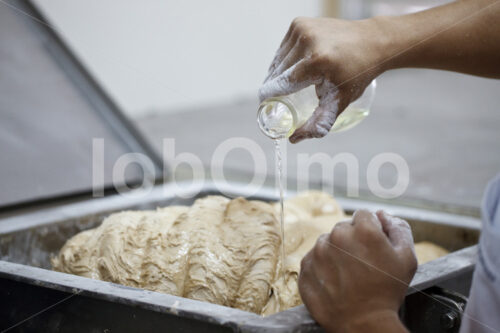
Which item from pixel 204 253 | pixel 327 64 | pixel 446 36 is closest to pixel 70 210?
pixel 204 253

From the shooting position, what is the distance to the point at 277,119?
1.19 m

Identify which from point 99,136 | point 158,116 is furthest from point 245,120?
point 99,136

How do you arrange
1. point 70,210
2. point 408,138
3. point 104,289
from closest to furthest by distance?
point 104,289
point 70,210
point 408,138

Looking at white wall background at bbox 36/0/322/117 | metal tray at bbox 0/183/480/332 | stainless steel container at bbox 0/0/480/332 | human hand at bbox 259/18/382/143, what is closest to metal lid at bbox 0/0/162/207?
stainless steel container at bbox 0/0/480/332

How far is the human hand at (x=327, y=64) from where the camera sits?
1013 millimetres

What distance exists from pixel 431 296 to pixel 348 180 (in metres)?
1.94

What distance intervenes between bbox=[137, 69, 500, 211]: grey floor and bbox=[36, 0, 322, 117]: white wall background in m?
0.17

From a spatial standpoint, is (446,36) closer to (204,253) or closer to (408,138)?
(204,253)

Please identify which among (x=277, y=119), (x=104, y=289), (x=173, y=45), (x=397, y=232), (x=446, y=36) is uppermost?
(x=173, y=45)

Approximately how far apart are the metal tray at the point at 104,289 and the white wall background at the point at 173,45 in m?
2.08

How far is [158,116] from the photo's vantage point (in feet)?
14.5

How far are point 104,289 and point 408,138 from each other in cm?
303

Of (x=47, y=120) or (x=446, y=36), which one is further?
(x=47, y=120)

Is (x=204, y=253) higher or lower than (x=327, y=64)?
lower
